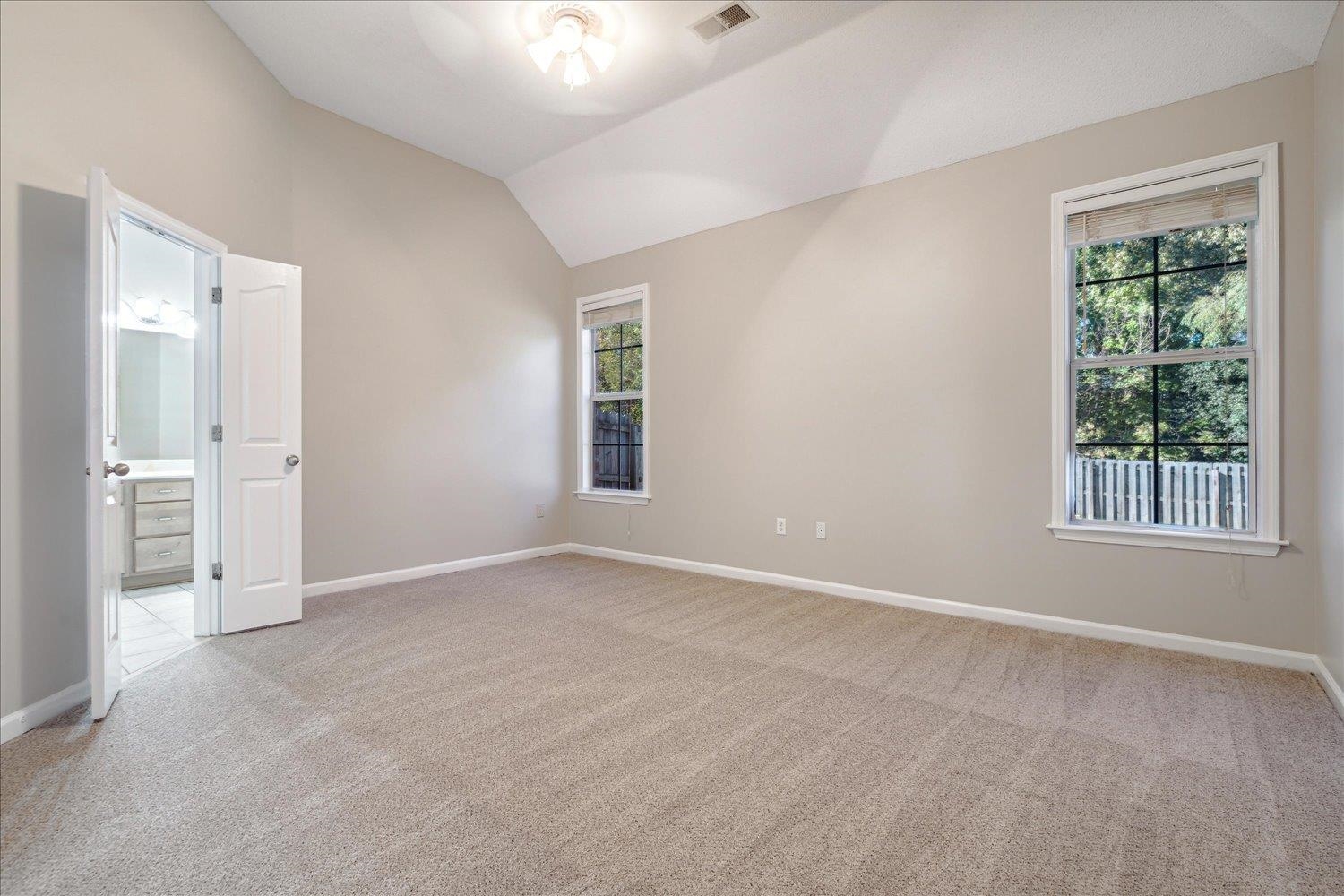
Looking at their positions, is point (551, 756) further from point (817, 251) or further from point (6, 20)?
point (817, 251)

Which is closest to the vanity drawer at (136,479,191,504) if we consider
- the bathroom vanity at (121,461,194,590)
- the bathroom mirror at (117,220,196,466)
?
the bathroom vanity at (121,461,194,590)

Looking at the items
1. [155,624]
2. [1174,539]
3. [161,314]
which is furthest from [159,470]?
[1174,539]

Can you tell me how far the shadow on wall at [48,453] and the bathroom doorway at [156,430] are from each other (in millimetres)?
1346

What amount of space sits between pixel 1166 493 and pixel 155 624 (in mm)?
5708

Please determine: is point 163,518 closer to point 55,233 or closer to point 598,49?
point 55,233

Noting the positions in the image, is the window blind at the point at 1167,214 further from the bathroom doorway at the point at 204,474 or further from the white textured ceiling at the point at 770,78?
the bathroom doorway at the point at 204,474

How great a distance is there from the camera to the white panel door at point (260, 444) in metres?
3.33

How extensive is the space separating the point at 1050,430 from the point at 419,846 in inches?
137

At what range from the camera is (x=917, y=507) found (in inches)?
152

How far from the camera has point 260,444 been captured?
3.46 m

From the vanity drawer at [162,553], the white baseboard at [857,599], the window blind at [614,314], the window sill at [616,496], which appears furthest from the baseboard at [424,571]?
the window blind at [614,314]

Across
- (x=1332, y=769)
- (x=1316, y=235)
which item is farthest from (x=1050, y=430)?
(x=1332, y=769)

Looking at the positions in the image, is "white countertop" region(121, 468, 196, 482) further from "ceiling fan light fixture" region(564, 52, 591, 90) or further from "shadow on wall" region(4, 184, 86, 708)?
"ceiling fan light fixture" region(564, 52, 591, 90)

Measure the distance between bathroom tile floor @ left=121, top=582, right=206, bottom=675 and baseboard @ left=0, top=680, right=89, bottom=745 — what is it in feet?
1.16
